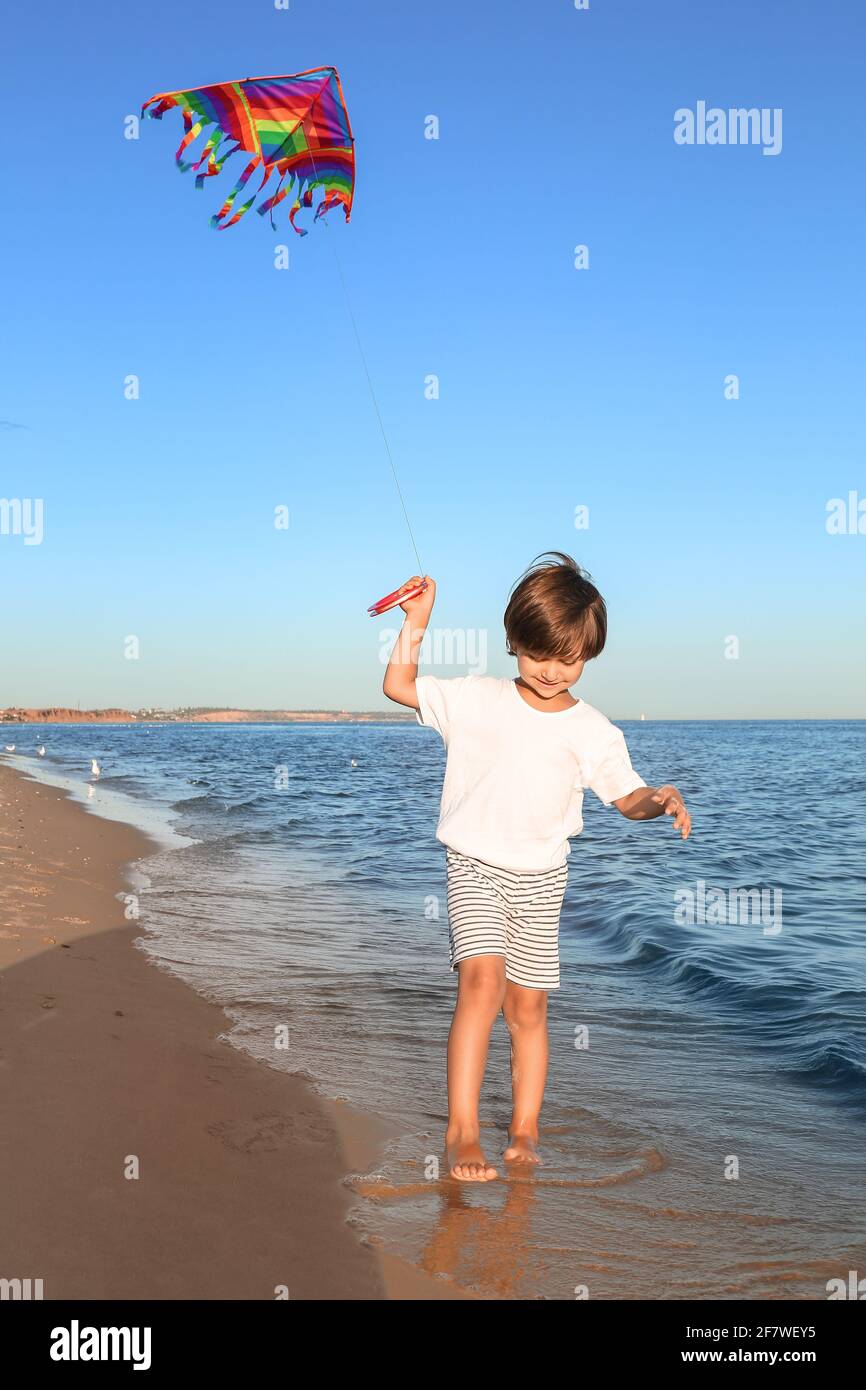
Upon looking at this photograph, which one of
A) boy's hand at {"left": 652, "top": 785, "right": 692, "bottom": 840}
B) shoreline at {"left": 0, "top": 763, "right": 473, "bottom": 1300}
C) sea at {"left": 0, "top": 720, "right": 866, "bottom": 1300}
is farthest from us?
boy's hand at {"left": 652, "top": 785, "right": 692, "bottom": 840}

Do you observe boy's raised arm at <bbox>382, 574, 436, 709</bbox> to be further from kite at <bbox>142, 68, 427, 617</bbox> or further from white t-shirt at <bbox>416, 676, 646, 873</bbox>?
A: kite at <bbox>142, 68, 427, 617</bbox>

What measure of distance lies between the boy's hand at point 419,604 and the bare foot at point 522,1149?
178 centimetres

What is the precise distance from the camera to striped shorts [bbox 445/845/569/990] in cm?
349

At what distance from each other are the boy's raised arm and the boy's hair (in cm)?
28

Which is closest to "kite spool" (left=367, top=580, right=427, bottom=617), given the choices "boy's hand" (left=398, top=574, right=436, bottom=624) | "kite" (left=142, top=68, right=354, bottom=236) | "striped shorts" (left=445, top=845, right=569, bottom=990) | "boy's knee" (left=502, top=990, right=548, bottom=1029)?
"boy's hand" (left=398, top=574, right=436, bottom=624)

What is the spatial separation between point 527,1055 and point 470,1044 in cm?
32

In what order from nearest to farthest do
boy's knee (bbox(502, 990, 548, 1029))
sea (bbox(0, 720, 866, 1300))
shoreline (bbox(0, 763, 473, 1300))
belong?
shoreline (bbox(0, 763, 473, 1300)) → sea (bbox(0, 720, 866, 1300)) → boy's knee (bbox(502, 990, 548, 1029))

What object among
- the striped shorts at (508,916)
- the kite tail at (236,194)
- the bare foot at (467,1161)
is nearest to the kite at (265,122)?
the kite tail at (236,194)

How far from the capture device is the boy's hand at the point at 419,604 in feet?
11.6

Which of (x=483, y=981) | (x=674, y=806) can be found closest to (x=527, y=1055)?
(x=483, y=981)

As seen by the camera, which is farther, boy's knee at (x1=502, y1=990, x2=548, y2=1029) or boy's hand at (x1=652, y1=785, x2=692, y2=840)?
boy's knee at (x1=502, y1=990, x2=548, y2=1029)

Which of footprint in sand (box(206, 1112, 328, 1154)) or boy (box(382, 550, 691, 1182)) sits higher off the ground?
boy (box(382, 550, 691, 1182))
